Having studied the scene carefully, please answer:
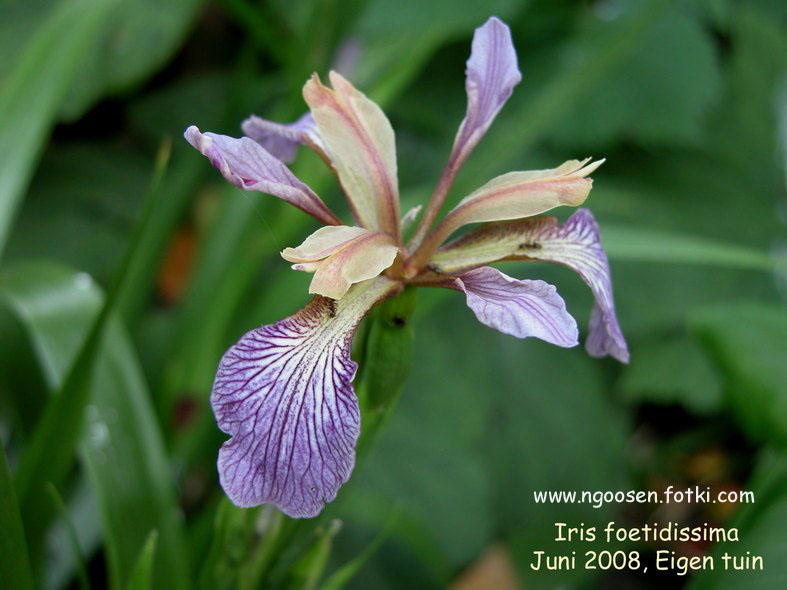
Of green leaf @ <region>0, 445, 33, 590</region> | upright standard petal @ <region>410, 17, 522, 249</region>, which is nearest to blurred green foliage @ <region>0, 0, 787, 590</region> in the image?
green leaf @ <region>0, 445, 33, 590</region>

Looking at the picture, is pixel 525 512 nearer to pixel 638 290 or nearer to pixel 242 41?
pixel 638 290

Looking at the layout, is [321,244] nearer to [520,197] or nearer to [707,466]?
[520,197]

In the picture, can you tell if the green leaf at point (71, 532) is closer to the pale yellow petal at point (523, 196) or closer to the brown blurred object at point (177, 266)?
the pale yellow petal at point (523, 196)

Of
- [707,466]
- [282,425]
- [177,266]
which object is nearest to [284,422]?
[282,425]

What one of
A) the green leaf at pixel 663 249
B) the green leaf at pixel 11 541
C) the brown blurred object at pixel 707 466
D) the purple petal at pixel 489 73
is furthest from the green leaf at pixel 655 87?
the green leaf at pixel 11 541

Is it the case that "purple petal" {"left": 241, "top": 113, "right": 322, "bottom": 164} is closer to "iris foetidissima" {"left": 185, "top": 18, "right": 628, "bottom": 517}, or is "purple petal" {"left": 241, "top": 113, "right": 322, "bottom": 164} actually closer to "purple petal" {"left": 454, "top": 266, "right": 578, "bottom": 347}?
"iris foetidissima" {"left": 185, "top": 18, "right": 628, "bottom": 517}

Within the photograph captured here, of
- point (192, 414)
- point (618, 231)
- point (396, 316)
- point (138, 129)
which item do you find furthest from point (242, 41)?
point (396, 316)
